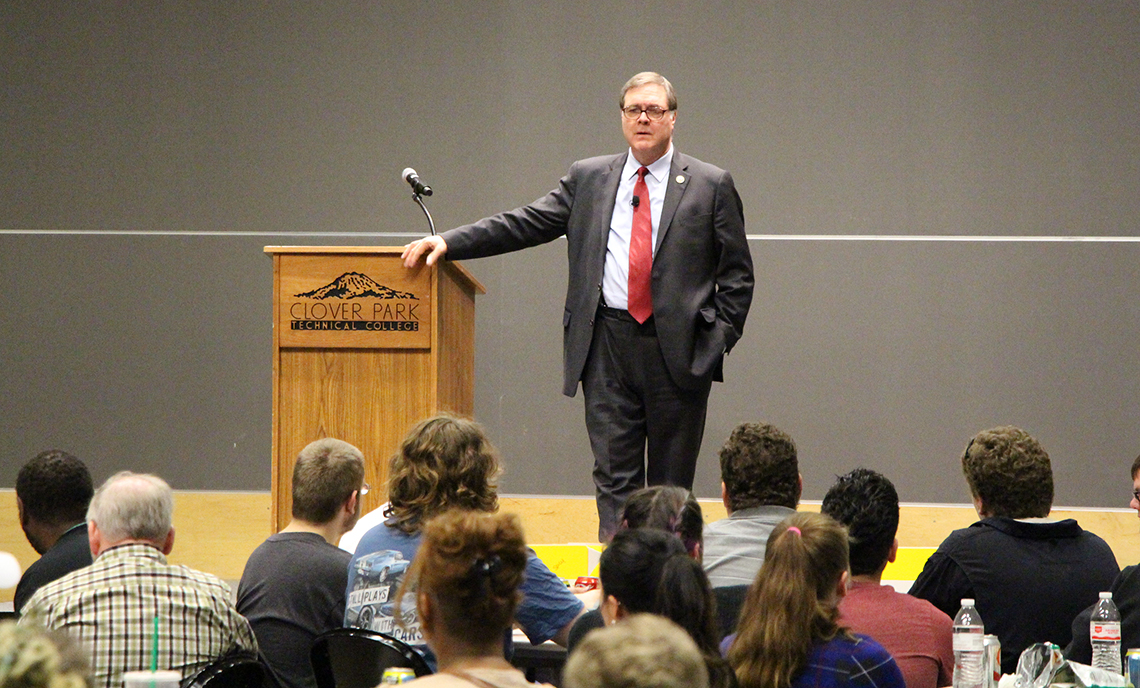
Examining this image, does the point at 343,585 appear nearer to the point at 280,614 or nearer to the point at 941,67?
the point at 280,614

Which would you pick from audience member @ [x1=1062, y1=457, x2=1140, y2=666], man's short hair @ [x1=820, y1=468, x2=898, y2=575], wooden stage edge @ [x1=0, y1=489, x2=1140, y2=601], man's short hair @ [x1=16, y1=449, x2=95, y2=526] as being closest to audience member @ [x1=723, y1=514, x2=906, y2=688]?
man's short hair @ [x1=820, y1=468, x2=898, y2=575]

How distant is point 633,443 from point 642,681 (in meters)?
2.60

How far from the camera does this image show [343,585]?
108 inches

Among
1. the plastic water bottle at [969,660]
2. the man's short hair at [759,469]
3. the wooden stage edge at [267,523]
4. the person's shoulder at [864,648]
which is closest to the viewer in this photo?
the person's shoulder at [864,648]

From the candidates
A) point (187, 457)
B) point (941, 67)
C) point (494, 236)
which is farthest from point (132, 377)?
point (941, 67)

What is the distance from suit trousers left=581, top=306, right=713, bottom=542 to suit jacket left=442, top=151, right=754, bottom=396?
5 centimetres

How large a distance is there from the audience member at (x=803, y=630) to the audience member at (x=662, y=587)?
4.2 inches

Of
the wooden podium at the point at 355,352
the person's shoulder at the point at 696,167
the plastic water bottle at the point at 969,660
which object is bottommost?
the plastic water bottle at the point at 969,660

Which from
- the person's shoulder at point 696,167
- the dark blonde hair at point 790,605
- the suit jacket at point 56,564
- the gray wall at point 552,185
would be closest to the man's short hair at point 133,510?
the suit jacket at point 56,564

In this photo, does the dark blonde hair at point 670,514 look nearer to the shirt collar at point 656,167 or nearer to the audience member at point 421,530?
the audience member at point 421,530

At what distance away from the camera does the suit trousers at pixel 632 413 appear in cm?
382

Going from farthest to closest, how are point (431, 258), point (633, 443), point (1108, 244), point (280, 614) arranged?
point (1108, 244) → point (633, 443) → point (431, 258) → point (280, 614)

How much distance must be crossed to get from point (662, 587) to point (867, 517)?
Result: 0.87 meters

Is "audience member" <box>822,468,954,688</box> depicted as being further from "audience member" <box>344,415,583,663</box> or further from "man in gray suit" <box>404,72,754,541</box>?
"man in gray suit" <box>404,72,754,541</box>
